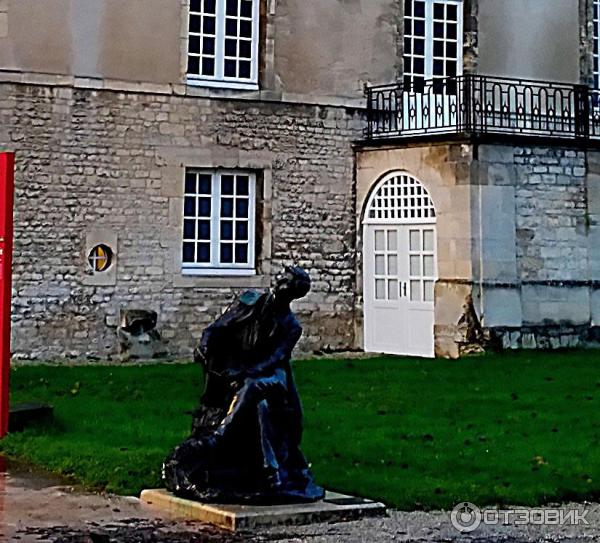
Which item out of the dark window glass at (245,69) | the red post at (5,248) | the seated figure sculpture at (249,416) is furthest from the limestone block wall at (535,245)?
the seated figure sculpture at (249,416)

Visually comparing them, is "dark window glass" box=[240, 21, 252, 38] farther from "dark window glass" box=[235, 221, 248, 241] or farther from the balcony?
"dark window glass" box=[235, 221, 248, 241]

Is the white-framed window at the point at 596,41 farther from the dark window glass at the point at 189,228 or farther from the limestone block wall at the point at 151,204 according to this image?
the dark window glass at the point at 189,228

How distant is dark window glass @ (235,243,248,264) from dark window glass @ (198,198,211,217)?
2.34 ft

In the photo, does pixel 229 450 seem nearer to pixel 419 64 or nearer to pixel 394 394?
pixel 394 394

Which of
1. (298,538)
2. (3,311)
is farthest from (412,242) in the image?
(298,538)

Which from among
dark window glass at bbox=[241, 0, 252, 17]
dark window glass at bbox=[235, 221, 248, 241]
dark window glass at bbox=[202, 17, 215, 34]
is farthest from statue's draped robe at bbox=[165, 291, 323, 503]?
dark window glass at bbox=[241, 0, 252, 17]

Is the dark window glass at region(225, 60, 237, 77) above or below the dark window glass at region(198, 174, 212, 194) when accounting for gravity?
above

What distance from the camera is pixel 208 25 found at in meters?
21.7

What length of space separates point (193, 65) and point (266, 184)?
221cm

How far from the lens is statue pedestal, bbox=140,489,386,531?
826 centimetres

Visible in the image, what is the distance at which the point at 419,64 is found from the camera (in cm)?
2344

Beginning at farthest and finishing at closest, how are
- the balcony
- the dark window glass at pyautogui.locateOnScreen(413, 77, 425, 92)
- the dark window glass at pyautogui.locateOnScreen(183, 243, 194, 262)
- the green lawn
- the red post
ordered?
the dark window glass at pyautogui.locateOnScreen(413, 77, 425, 92) → the balcony → the dark window glass at pyautogui.locateOnScreen(183, 243, 194, 262) → the red post → the green lawn

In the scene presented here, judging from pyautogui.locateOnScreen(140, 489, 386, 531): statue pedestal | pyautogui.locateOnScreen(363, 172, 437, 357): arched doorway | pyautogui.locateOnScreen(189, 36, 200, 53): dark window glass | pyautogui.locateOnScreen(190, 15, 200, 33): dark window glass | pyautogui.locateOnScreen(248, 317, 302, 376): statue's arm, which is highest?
pyautogui.locateOnScreen(190, 15, 200, 33): dark window glass

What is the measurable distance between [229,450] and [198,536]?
2.73 feet
